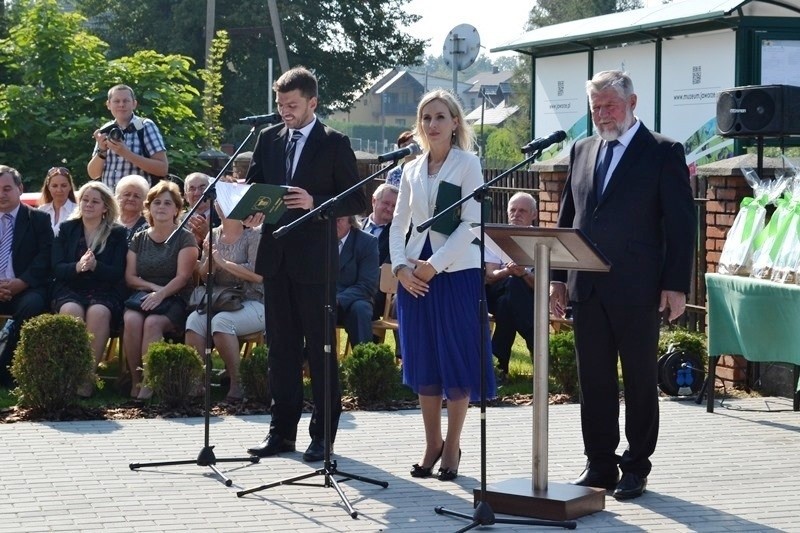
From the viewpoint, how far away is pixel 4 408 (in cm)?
956

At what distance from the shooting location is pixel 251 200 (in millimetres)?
6934

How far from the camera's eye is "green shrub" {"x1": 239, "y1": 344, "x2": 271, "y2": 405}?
31.8 feet

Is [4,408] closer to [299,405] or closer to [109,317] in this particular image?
[109,317]

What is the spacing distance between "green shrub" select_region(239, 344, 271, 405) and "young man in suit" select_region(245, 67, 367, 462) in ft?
5.40

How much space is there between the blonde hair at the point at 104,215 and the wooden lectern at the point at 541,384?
16.0ft

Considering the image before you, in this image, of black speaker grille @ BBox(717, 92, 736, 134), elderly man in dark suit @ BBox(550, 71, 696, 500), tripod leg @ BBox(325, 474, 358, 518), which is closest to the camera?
tripod leg @ BBox(325, 474, 358, 518)

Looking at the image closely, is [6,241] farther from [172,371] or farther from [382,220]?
[382,220]

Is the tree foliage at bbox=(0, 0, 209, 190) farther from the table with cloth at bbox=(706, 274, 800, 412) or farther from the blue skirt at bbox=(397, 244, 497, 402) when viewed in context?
the blue skirt at bbox=(397, 244, 497, 402)

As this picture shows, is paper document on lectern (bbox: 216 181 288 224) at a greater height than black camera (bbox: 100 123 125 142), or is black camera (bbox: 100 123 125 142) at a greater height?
black camera (bbox: 100 123 125 142)

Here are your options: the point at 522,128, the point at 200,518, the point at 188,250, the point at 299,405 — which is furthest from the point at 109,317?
the point at 522,128

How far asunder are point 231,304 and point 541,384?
13.7 ft

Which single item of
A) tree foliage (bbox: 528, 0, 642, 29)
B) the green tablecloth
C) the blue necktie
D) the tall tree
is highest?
tree foliage (bbox: 528, 0, 642, 29)

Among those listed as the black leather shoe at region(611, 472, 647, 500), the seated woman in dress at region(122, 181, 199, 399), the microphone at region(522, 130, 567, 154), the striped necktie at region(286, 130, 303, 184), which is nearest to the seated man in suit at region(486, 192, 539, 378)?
the seated woman in dress at region(122, 181, 199, 399)

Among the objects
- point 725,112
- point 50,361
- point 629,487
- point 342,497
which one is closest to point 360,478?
point 342,497
